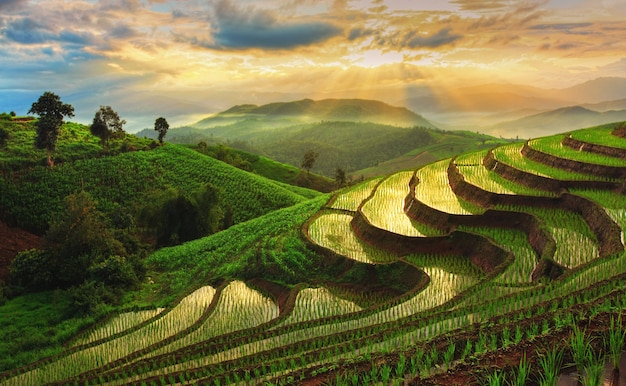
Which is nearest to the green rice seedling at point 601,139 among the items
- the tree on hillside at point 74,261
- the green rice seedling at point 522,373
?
the green rice seedling at point 522,373

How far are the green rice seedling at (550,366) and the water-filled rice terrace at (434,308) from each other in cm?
4

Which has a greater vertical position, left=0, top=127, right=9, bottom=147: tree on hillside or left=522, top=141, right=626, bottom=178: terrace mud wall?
left=0, top=127, right=9, bottom=147: tree on hillside

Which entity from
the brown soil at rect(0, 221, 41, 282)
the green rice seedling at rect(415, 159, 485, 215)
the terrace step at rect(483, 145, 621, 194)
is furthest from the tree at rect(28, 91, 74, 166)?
the terrace step at rect(483, 145, 621, 194)

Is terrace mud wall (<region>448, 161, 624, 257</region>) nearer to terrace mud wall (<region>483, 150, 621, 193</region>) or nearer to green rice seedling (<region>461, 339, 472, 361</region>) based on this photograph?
terrace mud wall (<region>483, 150, 621, 193</region>)

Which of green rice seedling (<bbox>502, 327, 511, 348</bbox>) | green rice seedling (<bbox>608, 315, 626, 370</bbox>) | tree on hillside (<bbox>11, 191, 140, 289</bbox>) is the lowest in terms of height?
tree on hillside (<bbox>11, 191, 140, 289</bbox>)

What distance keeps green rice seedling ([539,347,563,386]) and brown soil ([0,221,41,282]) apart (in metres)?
31.1

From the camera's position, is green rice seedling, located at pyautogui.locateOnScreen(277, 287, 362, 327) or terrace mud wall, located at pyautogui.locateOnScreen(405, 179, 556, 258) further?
terrace mud wall, located at pyautogui.locateOnScreen(405, 179, 556, 258)

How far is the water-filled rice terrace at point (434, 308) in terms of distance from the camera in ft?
23.7

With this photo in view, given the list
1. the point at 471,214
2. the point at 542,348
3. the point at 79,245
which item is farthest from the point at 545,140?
the point at 79,245

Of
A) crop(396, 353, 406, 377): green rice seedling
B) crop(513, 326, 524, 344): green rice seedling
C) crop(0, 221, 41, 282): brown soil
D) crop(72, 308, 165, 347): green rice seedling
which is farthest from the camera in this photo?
crop(0, 221, 41, 282): brown soil

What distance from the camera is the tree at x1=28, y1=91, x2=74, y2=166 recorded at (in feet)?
132

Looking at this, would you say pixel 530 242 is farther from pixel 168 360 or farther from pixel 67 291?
pixel 67 291

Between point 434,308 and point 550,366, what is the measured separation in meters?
6.18

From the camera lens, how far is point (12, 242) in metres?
31.2
